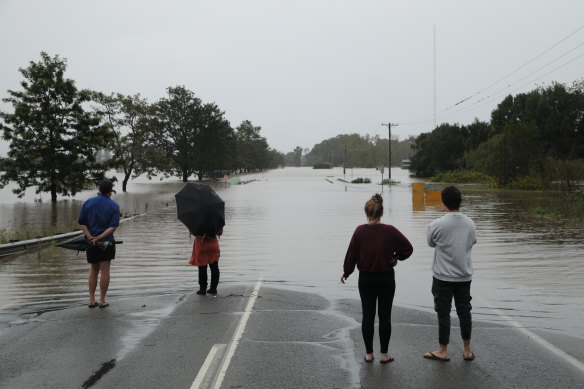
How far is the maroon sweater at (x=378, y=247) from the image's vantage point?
17.4ft

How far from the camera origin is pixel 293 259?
12664mm

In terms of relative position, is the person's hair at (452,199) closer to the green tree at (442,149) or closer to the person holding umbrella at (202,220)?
the person holding umbrella at (202,220)

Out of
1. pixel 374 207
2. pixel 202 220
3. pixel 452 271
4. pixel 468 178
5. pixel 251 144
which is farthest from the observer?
pixel 251 144

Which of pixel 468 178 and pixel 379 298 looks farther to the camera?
pixel 468 178

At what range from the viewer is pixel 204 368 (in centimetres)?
521

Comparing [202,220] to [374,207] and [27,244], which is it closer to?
[374,207]

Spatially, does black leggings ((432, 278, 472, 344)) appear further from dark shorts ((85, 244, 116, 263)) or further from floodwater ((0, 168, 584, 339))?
dark shorts ((85, 244, 116, 263))

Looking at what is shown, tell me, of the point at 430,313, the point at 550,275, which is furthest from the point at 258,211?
the point at 430,313

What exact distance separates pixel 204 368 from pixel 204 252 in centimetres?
343

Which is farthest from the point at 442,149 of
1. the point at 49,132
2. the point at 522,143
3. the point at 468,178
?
the point at 49,132

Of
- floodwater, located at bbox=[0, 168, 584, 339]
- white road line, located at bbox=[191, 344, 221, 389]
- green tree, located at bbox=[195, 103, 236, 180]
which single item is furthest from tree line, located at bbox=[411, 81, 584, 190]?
green tree, located at bbox=[195, 103, 236, 180]

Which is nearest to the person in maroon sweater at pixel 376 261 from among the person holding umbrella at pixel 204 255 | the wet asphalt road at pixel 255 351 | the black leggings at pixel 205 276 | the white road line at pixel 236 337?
the wet asphalt road at pixel 255 351

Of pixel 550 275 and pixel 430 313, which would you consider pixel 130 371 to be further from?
pixel 550 275

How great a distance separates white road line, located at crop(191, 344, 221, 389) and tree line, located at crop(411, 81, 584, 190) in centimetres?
3125
